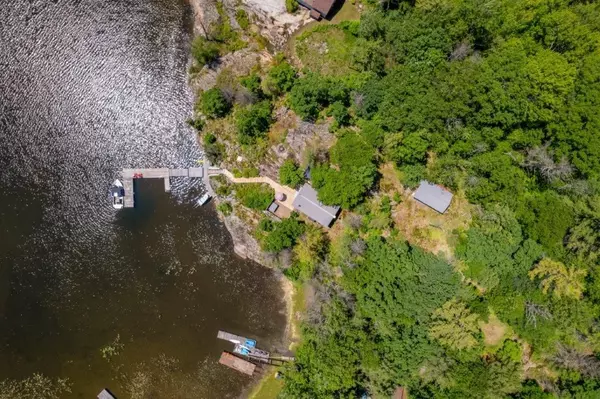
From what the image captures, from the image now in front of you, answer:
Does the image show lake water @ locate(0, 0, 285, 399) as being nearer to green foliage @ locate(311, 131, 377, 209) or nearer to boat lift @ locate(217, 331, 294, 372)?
boat lift @ locate(217, 331, 294, 372)

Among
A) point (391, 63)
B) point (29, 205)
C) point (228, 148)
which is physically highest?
point (391, 63)

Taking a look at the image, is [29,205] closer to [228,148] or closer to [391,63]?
[228,148]

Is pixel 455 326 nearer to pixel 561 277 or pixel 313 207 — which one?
pixel 561 277

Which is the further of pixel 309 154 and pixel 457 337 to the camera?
pixel 309 154

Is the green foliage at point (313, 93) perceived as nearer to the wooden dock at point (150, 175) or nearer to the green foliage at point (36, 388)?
the wooden dock at point (150, 175)

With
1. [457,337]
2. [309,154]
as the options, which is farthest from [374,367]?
[309,154]

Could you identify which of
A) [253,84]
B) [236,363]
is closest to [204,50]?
[253,84]
